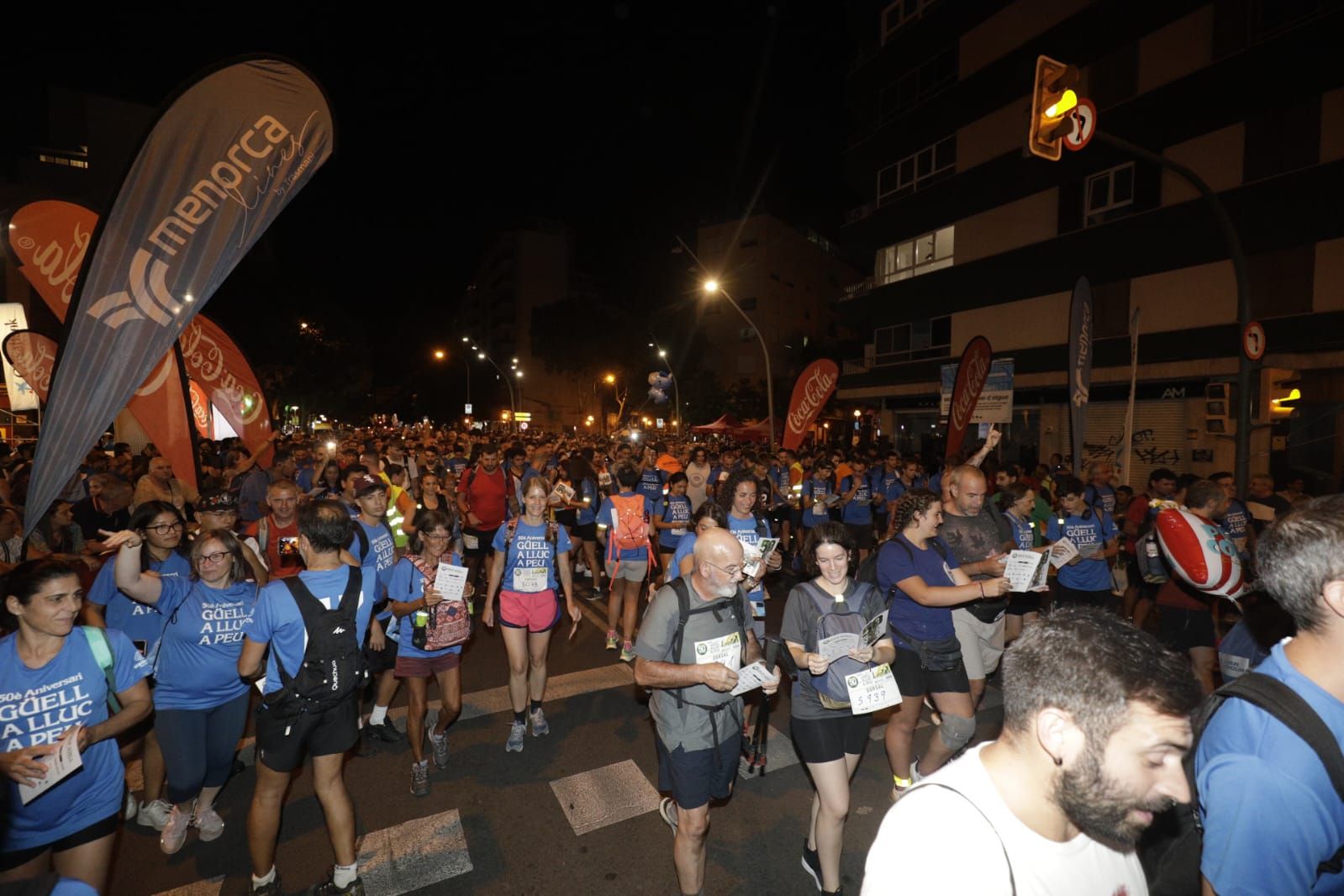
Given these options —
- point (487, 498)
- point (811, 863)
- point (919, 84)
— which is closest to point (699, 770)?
point (811, 863)

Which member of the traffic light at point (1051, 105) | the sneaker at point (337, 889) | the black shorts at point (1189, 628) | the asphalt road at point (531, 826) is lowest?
the asphalt road at point (531, 826)

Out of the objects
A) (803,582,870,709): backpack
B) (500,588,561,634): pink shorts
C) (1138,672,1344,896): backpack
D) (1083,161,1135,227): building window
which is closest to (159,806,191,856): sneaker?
(500,588,561,634): pink shorts

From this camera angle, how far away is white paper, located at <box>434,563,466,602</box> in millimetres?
A: 4324

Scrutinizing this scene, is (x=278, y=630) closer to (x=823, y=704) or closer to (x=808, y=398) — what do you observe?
(x=823, y=704)

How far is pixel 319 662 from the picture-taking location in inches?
127

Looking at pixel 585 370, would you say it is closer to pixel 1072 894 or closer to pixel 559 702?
pixel 559 702

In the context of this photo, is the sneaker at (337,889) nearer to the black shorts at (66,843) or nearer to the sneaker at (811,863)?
the black shorts at (66,843)

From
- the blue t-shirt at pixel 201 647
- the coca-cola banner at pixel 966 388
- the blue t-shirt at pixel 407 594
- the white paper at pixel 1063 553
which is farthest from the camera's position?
the coca-cola banner at pixel 966 388

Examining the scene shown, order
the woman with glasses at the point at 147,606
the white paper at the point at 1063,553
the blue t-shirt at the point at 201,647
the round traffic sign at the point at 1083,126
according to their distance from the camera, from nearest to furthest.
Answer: the blue t-shirt at the point at 201,647 < the woman with glasses at the point at 147,606 < the white paper at the point at 1063,553 < the round traffic sign at the point at 1083,126

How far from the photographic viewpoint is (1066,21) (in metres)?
19.5

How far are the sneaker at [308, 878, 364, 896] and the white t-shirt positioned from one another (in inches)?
129

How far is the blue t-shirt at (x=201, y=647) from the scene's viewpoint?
144 inches

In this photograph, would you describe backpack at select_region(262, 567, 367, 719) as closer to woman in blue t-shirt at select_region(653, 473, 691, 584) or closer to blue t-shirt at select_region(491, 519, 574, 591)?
blue t-shirt at select_region(491, 519, 574, 591)

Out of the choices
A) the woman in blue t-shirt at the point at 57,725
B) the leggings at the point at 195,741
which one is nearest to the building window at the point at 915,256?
the leggings at the point at 195,741
